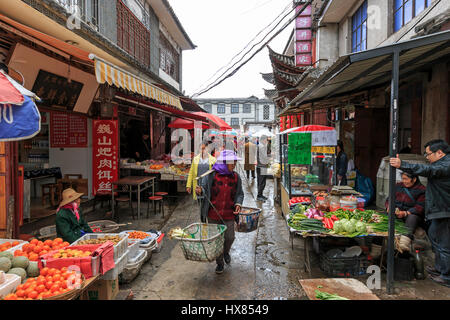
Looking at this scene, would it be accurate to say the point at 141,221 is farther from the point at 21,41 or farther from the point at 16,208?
the point at 21,41

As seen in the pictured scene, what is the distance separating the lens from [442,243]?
161 inches

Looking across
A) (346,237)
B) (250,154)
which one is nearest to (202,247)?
(346,237)

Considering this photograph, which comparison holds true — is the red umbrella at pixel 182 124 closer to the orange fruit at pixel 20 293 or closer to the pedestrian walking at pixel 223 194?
the pedestrian walking at pixel 223 194

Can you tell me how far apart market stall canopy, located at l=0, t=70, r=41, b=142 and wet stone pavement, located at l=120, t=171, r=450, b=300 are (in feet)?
8.65

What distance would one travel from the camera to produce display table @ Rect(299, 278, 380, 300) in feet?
9.20

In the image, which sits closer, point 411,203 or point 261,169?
point 411,203

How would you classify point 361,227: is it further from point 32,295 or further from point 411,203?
point 32,295

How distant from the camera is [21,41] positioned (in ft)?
14.3

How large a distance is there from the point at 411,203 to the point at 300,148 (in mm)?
2538

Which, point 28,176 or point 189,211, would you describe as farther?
point 189,211

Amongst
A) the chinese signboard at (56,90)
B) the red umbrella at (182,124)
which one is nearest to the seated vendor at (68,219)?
the chinese signboard at (56,90)

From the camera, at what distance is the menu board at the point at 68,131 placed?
8555 millimetres
